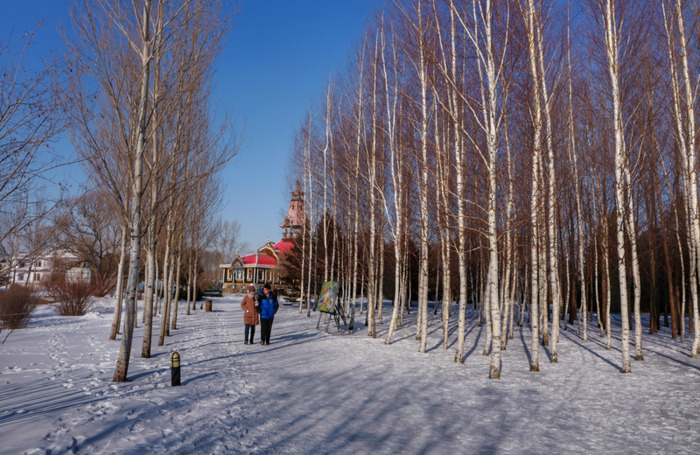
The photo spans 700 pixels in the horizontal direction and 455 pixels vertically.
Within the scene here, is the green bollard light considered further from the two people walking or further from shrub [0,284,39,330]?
shrub [0,284,39,330]

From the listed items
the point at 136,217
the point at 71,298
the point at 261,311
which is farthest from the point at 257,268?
the point at 136,217

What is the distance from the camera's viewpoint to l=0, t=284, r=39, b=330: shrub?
16.9 meters

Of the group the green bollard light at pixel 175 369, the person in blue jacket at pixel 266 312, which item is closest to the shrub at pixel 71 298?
the person in blue jacket at pixel 266 312

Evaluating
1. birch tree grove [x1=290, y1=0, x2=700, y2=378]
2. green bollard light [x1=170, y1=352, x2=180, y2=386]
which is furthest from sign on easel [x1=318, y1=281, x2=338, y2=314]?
green bollard light [x1=170, y1=352, x2=180, y2=386]

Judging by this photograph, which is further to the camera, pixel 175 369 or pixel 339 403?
pixel 175 369

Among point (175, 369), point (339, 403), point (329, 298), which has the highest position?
point (329, 298)

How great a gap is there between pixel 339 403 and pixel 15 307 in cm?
1623

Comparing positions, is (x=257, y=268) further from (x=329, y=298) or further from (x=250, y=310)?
(x=250, y=310)

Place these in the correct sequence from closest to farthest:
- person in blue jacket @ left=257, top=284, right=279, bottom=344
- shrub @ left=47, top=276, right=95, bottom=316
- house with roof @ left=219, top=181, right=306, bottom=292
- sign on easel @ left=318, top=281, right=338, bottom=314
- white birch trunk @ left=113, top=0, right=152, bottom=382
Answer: white birch trunk @ left=113, top=0, right=152, bottom=382, person in blue jacket @ left=257, top=284, right=279, bottom=344, sign on easel @ left=318, top=281, right=338, bottom=314, shrub @ left=47, top=276, right=95, bottom=316, house with roof @ left=219, top=181, right=306, bottom=292

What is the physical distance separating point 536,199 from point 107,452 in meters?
8.48

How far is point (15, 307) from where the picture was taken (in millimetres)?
17438

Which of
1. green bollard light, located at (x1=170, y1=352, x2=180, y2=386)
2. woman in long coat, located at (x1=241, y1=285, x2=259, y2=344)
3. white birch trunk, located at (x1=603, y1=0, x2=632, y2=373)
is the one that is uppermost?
white birch trunk, located at (x1=603, y1=0, x2=632, y2=373)

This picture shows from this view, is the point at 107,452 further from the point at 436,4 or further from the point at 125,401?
the point at 436,4

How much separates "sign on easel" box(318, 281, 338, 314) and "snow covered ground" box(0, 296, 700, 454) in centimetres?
367
